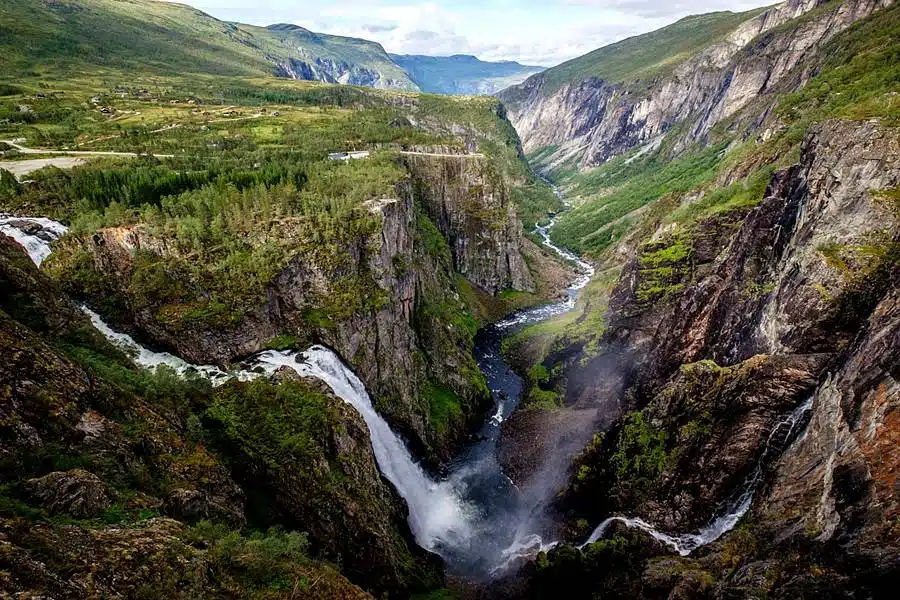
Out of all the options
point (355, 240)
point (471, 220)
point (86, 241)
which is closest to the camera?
point (86, 241)

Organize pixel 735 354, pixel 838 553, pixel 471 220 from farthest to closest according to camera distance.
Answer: pixel 471 220, pixel 735 354, pixel 838 553

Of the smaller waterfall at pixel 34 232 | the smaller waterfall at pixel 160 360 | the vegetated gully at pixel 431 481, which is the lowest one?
the vegetated gully at pixel 431 481

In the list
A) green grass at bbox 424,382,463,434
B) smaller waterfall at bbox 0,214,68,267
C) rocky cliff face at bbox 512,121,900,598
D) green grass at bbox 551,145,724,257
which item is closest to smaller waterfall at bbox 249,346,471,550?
green grass at bbox 424,382,463,434

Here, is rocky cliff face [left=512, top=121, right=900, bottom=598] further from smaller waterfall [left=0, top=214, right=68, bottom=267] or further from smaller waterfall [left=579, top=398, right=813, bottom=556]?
smaller waterfall [left=0, top=214, right=68, bottom=267]

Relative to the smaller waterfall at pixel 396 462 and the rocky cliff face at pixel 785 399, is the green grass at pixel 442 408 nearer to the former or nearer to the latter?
the smaller waterfall at pixel 396 462

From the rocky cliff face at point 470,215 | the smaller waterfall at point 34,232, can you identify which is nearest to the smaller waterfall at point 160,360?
the smaller waterfall at point 34,232

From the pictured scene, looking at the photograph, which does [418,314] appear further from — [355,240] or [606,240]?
[606,240]

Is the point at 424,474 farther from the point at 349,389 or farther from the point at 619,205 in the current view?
the point at 619,205

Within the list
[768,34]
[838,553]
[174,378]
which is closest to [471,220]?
[174,378]
